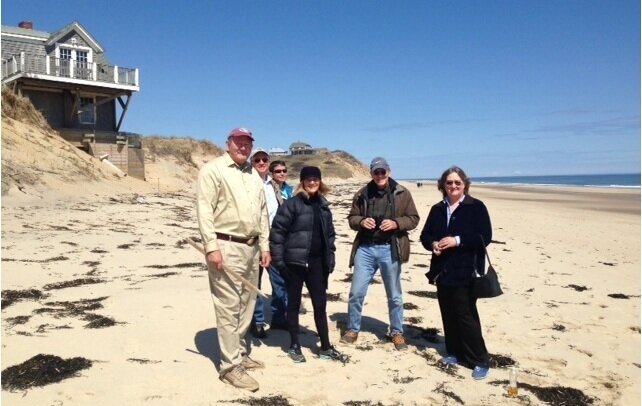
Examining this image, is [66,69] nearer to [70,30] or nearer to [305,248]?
[70,30]

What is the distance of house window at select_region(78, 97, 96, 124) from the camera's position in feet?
88.6

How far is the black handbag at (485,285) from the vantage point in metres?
4.42

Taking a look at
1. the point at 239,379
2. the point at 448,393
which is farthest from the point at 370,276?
the point at 239,379

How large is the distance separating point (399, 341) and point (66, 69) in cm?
2604

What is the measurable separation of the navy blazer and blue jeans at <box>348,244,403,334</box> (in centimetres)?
57

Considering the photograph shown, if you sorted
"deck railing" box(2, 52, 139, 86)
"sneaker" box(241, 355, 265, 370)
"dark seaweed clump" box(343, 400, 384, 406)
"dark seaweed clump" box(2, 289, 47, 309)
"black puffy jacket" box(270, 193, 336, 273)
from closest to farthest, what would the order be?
"dark seaweed clump" box(343, 400, 384, 406) < "sneaker" box(241, 355, 265, 370) < "black puffy jacket" box(270, 193, 336, 273) < "dark seaweed clump" box(2, 289, 47, 309) < "deck railing" box(2, 52, 139, 86)

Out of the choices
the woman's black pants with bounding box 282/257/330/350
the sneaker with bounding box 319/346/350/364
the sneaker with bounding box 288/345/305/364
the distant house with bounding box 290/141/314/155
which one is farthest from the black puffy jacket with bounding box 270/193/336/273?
the distant house with bounding box 290/141/314/155

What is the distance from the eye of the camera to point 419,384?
167 inches

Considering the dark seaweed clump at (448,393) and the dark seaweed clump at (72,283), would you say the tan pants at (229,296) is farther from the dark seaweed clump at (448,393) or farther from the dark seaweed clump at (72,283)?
the dark seaweed clump at (72,283)

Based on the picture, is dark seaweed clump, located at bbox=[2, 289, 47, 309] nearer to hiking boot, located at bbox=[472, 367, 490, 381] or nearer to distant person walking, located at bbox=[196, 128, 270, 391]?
distant person walking, located at bbox=[196, 128, 270, 391]

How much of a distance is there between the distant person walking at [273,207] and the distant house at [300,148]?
92.5 m

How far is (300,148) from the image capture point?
100m

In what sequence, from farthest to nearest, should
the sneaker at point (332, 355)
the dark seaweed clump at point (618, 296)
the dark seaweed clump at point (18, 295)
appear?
the dark seaweed clump at point (618, 296), the dark seaweed clump at point (18, 295), the sneaker at point (332, 355)

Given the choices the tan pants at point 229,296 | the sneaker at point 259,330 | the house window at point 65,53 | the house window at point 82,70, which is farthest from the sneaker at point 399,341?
the house window at point 65,53
